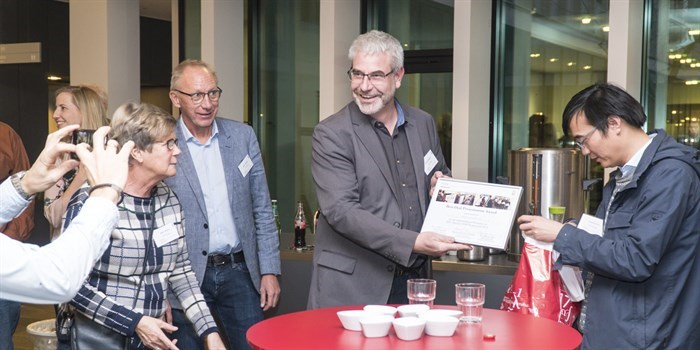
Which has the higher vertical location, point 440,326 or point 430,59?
point 430,59

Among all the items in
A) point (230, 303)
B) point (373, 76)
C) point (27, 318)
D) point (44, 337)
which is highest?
point (373, 76)

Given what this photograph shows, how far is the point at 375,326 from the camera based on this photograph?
2227mm

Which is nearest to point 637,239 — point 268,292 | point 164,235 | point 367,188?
point 367,188

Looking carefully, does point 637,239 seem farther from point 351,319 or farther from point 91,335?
point 91,335

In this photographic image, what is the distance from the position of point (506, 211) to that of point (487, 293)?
110cm

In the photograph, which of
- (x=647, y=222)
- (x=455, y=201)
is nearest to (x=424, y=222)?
(x=455, y=201)

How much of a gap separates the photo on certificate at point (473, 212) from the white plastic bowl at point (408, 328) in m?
0.64

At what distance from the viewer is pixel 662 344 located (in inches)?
96.6

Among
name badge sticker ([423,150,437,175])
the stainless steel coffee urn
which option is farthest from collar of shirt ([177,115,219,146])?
the stainless steel coffee urn

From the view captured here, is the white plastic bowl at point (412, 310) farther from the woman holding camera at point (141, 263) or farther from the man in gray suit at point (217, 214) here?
the man in gray suit at point (217, 214)

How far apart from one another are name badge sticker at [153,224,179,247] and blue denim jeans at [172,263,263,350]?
544 millimetres

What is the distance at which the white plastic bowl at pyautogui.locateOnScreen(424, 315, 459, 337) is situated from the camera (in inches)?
88.6

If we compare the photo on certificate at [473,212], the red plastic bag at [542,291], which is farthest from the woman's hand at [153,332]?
the red plastic bag at [542,291]

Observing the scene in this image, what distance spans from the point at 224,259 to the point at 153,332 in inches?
30.0
